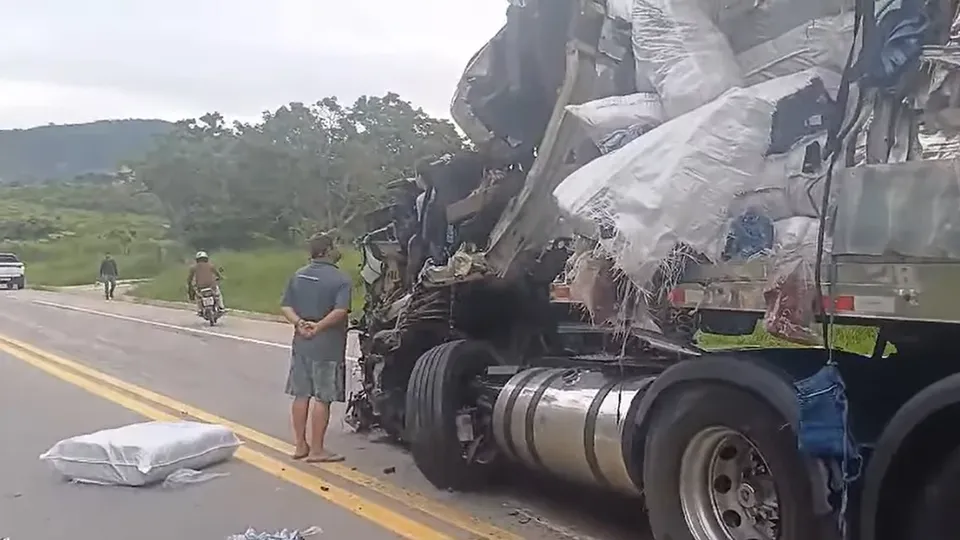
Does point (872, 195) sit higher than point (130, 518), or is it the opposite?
point (872, 195)

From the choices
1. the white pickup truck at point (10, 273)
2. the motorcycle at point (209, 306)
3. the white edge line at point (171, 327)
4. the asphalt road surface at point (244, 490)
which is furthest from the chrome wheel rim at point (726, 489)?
the white pickup truck at point (10, 273)

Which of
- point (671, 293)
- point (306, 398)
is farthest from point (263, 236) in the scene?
point (671, 293)

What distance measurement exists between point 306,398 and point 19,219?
9503 centimetres

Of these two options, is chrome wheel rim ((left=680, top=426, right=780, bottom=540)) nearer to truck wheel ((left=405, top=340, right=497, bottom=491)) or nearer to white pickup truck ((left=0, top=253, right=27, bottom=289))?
truck wheel ((left=405, top=340, right=497, bottom=491))

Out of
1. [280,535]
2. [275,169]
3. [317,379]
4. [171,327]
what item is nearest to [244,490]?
[317,379]

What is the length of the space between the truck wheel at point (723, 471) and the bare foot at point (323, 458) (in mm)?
3577

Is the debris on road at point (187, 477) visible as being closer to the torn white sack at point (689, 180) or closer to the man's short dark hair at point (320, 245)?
the man's short dark hair at point (320, 245)

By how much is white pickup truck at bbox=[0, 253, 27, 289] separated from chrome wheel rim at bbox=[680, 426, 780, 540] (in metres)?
48.5

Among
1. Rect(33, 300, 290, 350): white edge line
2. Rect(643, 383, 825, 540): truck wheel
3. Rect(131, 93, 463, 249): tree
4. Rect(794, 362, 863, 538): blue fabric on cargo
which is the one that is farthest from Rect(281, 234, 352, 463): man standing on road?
Rect(131, 93, 463, 249): tree

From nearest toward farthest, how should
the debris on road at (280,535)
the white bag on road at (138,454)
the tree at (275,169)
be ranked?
the debris on road at (280,535) → the white bag on road at (138,454) → the tree at (275,169)

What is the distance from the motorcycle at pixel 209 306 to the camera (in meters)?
23.6

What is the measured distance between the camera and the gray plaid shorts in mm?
8445

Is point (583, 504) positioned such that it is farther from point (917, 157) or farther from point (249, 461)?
point (917, 157)

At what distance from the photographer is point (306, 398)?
854 cm
